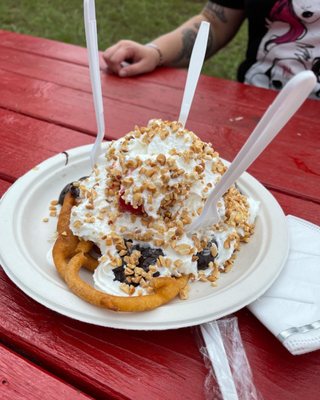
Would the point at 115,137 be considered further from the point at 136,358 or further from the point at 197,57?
the point at 136,358

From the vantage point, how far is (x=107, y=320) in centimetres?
62

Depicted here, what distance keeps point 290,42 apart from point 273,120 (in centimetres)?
106

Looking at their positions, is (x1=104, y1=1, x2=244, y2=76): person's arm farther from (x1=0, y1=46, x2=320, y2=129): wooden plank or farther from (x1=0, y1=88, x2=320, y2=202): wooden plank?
(x1=0, y1=88, x2=320, y2=202): wooden plank

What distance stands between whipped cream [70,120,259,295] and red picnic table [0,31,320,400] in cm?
9

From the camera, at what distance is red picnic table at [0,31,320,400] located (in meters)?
0.60

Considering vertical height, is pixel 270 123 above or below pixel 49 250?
above

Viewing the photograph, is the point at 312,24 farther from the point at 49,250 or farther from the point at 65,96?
the point at 49,250

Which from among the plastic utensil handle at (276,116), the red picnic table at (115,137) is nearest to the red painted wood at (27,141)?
the red picnic table at (115,137)

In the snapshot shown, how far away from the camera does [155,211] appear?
73 centimetres

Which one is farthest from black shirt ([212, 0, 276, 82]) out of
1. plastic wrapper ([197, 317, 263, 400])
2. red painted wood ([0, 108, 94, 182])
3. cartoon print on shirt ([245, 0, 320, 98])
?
plastic wrapper ([197, 317, 263, 400])

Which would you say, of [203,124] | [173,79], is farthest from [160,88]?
[203,124]

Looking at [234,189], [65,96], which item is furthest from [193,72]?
[65,96]

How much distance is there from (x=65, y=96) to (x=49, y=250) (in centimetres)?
73

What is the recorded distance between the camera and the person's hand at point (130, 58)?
4.94 feet
